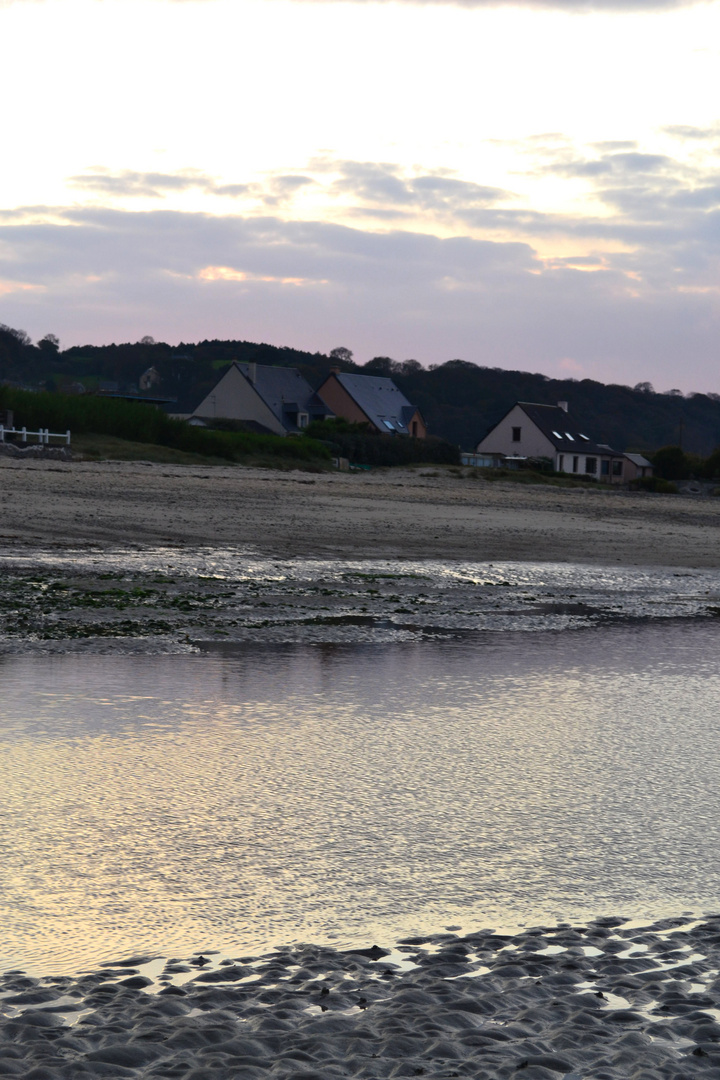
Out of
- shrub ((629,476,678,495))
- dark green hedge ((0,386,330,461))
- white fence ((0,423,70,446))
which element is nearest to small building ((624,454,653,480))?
shrub ((629,476,678,495))

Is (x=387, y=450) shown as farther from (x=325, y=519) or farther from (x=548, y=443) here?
(x=325, y=519)

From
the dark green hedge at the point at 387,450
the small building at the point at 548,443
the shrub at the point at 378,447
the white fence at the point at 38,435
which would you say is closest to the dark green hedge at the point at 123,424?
the white fence at the point at 38,435

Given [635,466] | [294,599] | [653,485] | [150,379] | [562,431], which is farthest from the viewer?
[150,379]

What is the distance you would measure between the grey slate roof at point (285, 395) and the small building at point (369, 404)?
1.54 metres

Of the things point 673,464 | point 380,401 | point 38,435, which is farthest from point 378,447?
point 673,464

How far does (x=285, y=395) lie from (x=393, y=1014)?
69288 mm

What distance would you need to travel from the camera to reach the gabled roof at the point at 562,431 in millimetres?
73938

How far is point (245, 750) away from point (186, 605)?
5.59 m

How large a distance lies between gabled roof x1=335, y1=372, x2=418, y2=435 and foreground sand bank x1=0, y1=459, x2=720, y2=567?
3934cm

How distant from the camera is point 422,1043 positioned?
2.89m

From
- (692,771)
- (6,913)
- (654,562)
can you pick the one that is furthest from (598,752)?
(654,562)

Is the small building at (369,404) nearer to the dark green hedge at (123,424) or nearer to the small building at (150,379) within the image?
the dark green hedge at (123,424)

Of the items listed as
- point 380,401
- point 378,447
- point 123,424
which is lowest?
point 378,447

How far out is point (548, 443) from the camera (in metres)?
73.2
